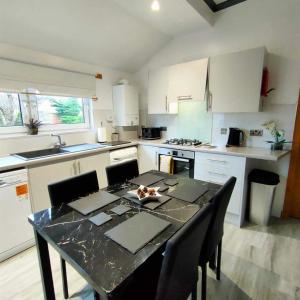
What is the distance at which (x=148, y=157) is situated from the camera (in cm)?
308

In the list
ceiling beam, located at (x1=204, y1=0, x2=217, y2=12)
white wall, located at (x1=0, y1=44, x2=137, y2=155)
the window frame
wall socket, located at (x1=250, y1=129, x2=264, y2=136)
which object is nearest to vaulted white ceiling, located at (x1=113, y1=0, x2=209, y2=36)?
ceiling beam, located at (x1=204, y1=0, x2=217, y2=12)

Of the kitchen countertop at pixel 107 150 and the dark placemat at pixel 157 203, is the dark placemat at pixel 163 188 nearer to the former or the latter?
the dark placemat at pixel 157 203

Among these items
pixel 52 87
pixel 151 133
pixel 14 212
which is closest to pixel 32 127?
pixel 52 87

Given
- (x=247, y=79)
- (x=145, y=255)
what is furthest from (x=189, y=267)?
(x=247, y=79)

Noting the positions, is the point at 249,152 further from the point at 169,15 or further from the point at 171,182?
the point at 169,15

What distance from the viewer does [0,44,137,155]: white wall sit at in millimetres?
2156

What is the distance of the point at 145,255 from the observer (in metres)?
0.83

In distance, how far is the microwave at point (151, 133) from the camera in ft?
11.0

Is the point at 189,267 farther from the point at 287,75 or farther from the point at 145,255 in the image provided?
the point at 287,75

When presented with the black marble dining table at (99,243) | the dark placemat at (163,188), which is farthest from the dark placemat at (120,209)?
the dark placemat at (163,188)

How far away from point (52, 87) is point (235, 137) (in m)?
2.41

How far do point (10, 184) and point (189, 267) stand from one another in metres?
1.69

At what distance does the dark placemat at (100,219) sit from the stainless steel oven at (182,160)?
1658mm

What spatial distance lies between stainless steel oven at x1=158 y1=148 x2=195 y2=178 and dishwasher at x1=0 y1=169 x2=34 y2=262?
1724mm
